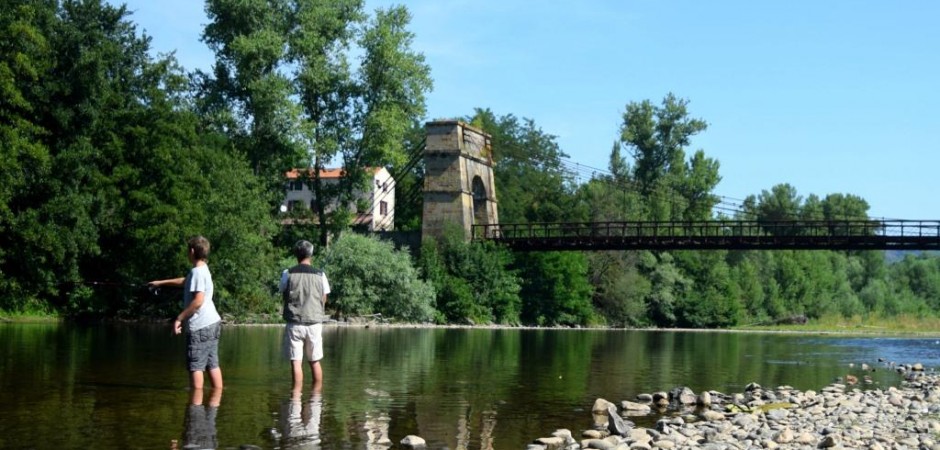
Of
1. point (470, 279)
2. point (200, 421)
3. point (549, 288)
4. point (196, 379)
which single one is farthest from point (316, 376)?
point (549, 288)

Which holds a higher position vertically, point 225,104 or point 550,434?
point 225,104

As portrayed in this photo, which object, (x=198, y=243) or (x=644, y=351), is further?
(x=644, y=351)

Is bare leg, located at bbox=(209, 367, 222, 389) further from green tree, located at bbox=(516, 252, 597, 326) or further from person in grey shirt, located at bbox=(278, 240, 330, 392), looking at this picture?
green tree, located at bbox=(516, 252, 597, 326)

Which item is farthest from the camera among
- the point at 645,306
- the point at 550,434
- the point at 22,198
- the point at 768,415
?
the point at 645,306

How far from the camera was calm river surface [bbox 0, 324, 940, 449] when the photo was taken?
10.7 meters

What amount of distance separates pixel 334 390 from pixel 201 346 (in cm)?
294

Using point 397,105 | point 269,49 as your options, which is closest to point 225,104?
point 269,49

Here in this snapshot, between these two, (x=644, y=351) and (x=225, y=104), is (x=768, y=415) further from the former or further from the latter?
(x=225, y=104)

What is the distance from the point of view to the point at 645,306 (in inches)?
3012

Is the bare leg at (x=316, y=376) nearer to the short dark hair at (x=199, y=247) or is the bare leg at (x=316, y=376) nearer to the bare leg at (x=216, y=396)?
the bare leg at (x=216, y=396)

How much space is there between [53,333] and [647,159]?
7015 centimetres

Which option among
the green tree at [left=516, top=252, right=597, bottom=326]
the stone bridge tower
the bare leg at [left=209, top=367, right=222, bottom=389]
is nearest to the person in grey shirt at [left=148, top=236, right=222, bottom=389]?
the bare leg at [left=209, top=367, right=222, bottom=389]

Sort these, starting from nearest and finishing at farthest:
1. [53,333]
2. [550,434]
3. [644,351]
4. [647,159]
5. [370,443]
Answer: [370,443] → [550,434] → [53,333] → [644,351] → [647,159]

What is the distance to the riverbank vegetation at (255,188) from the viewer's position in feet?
121
